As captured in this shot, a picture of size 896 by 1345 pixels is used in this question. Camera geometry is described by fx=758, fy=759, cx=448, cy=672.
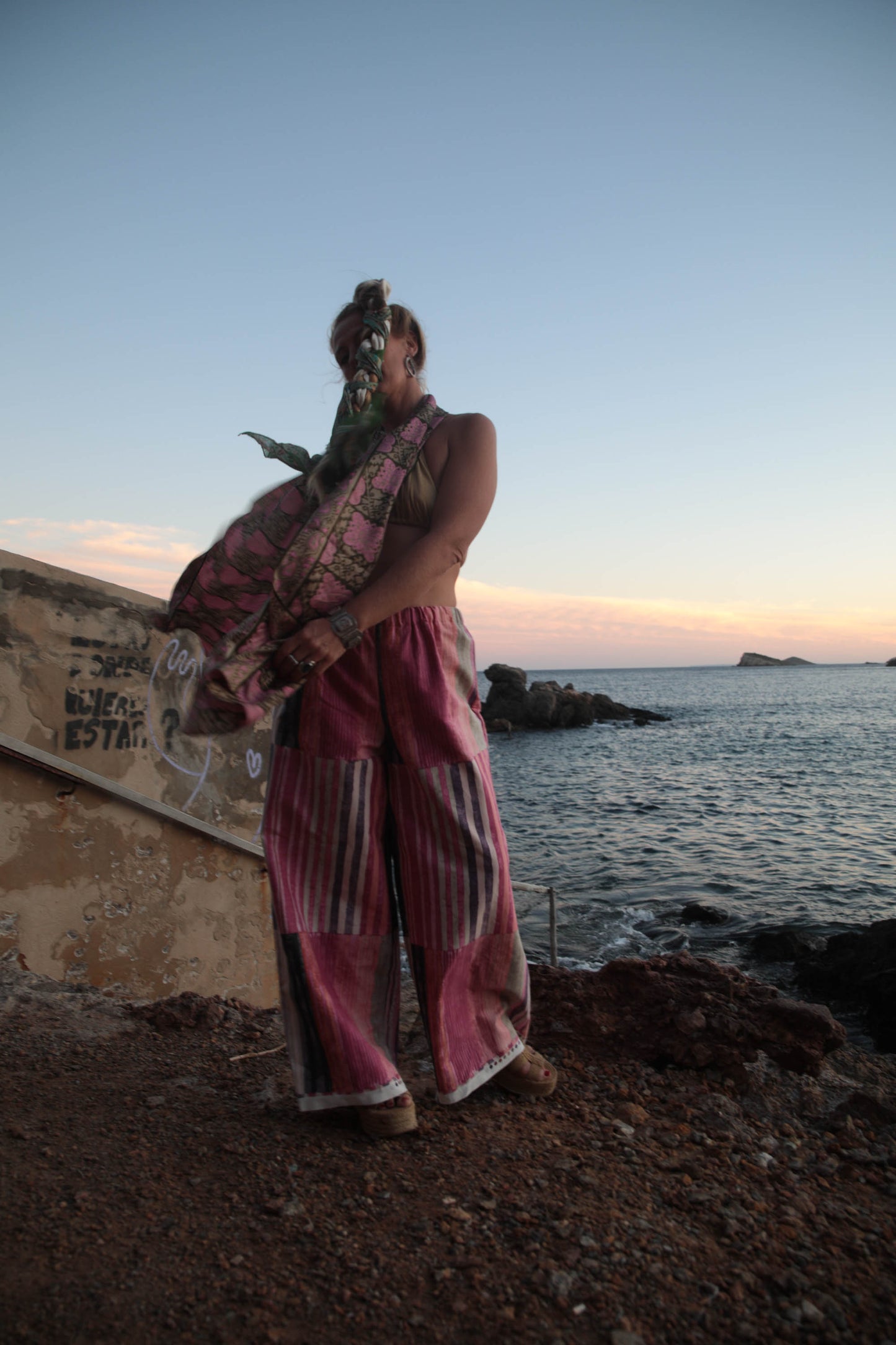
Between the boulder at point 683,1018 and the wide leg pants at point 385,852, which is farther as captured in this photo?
the boulder at point 683,1018

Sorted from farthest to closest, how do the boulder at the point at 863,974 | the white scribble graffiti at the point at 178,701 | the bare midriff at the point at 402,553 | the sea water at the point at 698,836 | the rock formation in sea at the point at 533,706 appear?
the rock formation in sea at the point at 533,706 → the sea water at the point at 698,836 → the boulder at the point at 863,974 → the white scribble graffiti at the point at 178,701 → the bare midriff at the point at 402,553

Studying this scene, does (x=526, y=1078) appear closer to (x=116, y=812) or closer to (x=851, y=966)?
(x=116, y=812)

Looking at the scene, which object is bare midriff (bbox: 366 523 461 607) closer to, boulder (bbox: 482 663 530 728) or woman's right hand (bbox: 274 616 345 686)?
woman's right hand (bbox: 274 616 345 686)

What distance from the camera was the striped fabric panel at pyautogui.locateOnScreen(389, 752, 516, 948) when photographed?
1.86m

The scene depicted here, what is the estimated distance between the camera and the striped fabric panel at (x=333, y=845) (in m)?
1.87

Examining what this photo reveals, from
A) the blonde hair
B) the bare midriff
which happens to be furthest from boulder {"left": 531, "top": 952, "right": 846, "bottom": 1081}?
the blonde hair

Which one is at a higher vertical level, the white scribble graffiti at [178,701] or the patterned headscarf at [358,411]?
the patterned headscarf at [358,411]

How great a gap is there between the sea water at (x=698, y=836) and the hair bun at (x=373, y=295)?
21.8ft

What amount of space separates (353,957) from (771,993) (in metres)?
1.53

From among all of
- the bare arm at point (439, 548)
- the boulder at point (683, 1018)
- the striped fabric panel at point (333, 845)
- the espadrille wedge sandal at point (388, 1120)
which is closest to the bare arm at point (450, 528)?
the bare arm at point (439, 548)

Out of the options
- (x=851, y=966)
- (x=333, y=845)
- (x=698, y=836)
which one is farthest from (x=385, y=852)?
(x=698, y=836)

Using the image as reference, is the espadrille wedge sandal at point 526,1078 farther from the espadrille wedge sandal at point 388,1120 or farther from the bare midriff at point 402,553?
the bare midriff at point 402,553

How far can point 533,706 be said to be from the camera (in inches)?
1802

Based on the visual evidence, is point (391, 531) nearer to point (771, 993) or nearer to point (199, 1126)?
point (199, 1126)
